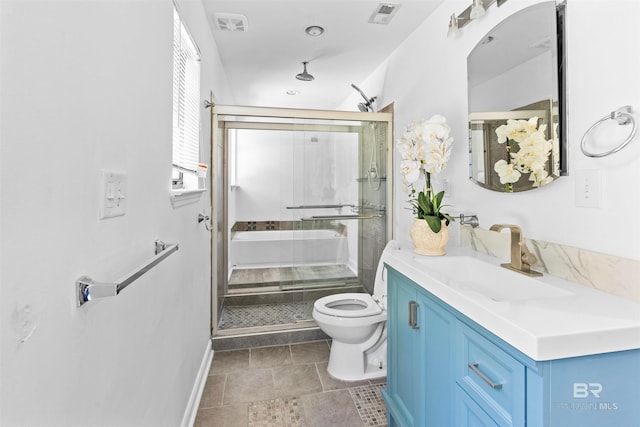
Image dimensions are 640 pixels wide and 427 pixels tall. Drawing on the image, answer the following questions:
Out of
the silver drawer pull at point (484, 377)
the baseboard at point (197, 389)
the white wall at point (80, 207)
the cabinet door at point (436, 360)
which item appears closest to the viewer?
the white wall at point (80, 207)

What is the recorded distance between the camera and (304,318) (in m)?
2.80

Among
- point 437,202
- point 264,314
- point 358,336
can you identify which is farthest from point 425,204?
point 264,314

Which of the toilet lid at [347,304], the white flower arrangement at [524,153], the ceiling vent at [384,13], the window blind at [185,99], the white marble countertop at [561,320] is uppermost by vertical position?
the ceiling vent at [384,13]

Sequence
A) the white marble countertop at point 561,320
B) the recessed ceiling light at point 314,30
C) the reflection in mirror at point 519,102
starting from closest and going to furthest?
the white marble countertop at point 561,320, the reflection in mirror at point 519,102, the recessed ceiling light at point 314,30

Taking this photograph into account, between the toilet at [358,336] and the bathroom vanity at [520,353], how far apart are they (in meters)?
0.72

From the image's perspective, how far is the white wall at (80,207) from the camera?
50 centimetres

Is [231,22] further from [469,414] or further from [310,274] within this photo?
[469,414]

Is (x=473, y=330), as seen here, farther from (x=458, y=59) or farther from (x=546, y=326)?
(x=458, y=59)

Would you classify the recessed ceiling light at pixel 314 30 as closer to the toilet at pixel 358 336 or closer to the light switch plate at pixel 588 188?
the toilet at pixel 358 336

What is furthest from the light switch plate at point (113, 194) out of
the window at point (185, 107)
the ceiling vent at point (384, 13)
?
the ceiling vent at point (384, 13)

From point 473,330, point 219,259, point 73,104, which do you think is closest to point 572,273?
point 473,330

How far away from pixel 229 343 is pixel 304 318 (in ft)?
2.07

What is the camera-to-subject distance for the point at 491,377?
89cm

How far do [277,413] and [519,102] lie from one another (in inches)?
76.8
